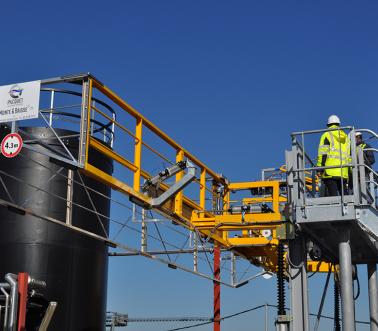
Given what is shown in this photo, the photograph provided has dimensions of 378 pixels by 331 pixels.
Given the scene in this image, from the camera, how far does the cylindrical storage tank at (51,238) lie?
1404 cm

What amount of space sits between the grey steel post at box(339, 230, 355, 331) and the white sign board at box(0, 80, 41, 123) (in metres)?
5.55

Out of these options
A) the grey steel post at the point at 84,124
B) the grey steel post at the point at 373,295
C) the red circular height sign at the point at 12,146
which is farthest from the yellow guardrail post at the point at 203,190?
the red circular height sign at the point at 12,146

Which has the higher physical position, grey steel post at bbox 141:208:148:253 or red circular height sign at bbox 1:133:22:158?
red circular height sign at bbox 1:133:22:158

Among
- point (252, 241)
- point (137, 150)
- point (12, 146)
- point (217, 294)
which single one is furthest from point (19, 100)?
point (217, 294)

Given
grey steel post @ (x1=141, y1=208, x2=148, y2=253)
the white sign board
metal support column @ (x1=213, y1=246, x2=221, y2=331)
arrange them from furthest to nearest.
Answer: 1. metal support column @ (x1=213, y1=246, x2=221, y2=331)
2. grey steel post @ (x1=141, y1=208, x2=148, y2=253)
3. the white sign board

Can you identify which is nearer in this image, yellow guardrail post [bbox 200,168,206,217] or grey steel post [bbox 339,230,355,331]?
grey steel post [bbox 339,230,355,331]

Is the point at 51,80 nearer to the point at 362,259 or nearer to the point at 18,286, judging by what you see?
the point at 18,286

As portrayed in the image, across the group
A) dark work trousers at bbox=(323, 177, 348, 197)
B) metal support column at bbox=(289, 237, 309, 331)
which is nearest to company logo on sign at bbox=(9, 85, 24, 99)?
metal support column at bbox=(289, 237, 309, 331)

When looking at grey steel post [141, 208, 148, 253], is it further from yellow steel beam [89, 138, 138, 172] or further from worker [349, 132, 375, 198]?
worker [349, 132, 375, 198]

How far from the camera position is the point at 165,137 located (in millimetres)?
13406

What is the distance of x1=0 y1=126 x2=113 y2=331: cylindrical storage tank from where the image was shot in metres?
14.0

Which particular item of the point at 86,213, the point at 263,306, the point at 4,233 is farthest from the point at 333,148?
the point at 263,306

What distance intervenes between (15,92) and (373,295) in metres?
8.52

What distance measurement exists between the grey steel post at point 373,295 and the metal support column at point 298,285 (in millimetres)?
2812
